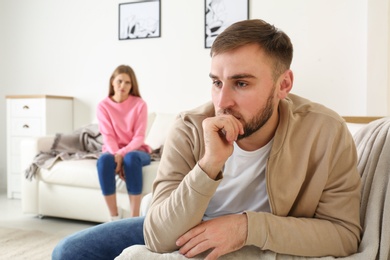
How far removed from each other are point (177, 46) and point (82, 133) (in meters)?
1.25

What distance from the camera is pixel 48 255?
2332 millimetres

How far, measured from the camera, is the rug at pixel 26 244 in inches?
91.9

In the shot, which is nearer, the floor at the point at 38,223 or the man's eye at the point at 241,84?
the man's eye at the point at 241,84

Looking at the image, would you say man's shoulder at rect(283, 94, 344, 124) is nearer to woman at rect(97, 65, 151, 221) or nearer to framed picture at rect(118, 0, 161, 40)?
woman at rect(97, 65, 151, 221)

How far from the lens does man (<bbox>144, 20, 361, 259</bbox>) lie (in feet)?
3.00

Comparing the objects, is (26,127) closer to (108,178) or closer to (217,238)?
(108,178)

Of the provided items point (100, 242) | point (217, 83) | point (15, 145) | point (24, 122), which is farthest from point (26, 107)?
point (217, 83)

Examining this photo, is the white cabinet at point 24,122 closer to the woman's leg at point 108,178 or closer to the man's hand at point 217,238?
the woman's leg at point 108,178

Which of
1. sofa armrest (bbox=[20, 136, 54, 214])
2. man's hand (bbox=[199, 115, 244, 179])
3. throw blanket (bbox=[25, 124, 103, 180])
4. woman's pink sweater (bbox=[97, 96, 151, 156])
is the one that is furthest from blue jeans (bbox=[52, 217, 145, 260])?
sofa armrest (bbox=[20, 136, 54, 214])

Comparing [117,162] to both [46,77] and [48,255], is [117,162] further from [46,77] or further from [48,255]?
[46,77]

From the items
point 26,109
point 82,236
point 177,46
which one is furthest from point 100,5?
point 82,236

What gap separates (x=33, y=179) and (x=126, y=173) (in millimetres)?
871

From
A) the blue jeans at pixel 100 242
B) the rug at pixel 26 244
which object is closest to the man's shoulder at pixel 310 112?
the blue jeans at pixel 100 242

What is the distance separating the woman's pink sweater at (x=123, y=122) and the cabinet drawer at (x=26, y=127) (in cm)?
106
